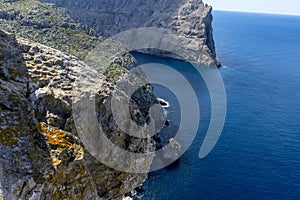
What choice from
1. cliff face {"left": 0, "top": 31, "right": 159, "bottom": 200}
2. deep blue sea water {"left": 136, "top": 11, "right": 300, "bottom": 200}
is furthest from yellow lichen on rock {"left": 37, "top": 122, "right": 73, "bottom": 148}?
deep blue sea water {"left": 136, "top": 11, "right": 300, "bottom": 200}

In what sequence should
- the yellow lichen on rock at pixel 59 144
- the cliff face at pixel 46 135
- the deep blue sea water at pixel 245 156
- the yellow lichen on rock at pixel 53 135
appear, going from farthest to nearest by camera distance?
the deep blue sea water at pixel 245 156 < the yellow lichen on rock at pixel 53 135 < the yellow lichen on rock at pixel 59 144 < the cliff face at pixel 46 135

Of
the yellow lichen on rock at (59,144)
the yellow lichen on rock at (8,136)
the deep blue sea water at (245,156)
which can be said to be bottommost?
the deep blue sea water at (245,156)

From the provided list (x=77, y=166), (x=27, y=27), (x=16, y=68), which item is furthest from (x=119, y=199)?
(x=27, y=27)

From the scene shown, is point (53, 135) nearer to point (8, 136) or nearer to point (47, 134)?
point (47, 134)

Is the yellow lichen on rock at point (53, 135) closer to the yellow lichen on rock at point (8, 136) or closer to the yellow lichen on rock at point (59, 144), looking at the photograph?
the yellow lichen on rock at point (59, 144)

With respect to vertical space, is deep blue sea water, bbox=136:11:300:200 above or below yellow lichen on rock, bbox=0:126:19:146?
below

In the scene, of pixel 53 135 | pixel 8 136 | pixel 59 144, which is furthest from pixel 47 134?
pixel 8 136

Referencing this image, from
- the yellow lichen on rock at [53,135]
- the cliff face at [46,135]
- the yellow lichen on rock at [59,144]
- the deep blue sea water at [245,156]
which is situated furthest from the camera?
the deep blue sea water at [245,156]

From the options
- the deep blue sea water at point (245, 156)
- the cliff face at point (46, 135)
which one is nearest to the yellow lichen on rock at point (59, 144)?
the cliff face at point (46, 135)

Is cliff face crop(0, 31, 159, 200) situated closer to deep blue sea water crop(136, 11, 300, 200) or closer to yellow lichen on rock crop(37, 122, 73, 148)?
yellow lichen on rock crop(37, 122, 73, 148)
